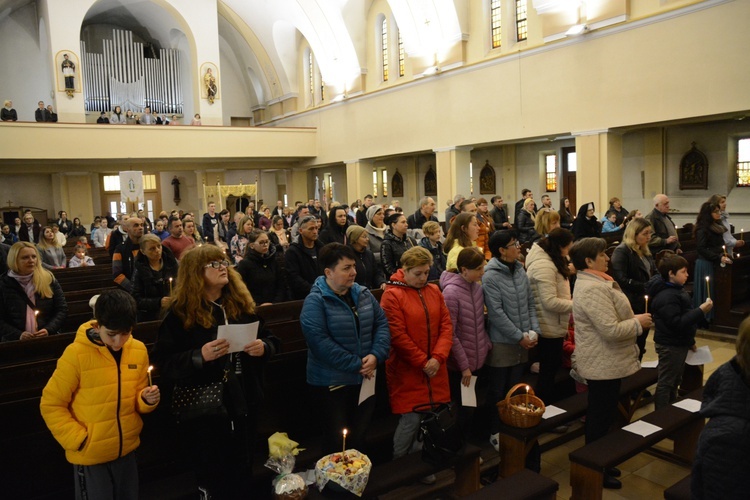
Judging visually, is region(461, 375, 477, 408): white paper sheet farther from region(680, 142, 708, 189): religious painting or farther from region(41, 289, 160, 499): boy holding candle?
region(680, 142, 708, 189): religious painting

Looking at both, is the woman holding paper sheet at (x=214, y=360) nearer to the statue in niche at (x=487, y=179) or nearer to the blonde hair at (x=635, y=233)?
the blonde hair at (x=635, y=233)

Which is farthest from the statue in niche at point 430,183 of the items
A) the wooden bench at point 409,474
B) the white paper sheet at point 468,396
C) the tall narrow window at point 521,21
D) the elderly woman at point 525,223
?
the wooden bench at point 409,474

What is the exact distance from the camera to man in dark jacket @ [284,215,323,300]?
194 inches

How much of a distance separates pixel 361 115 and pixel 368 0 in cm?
367

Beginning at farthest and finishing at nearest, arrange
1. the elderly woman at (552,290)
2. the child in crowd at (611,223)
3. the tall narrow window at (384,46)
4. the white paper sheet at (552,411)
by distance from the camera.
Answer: the tall narrow window at (384,46) → the child in crowd at (611,223) → the elderly woman at (552,290) → the white paper sheet at (552,411)

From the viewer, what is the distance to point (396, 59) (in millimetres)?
18516

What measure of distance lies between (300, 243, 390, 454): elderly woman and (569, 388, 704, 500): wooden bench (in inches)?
48.9

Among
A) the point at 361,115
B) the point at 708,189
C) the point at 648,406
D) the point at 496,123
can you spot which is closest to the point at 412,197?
the point at 361,115

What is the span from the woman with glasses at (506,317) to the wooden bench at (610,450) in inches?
26.1

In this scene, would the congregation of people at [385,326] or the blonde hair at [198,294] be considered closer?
the congregation of people at [385,326]

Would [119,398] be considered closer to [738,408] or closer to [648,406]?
[738,408]

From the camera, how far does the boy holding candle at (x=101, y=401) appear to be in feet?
7.95

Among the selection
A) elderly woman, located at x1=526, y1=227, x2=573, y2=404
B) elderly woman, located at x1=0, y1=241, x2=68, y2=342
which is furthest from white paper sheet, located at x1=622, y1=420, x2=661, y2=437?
elderly woman, located at x1=0, y1=241, x2=68, y2=342

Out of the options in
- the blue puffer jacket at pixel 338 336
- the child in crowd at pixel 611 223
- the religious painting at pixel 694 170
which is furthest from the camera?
the religious painting at pixel 694 170
